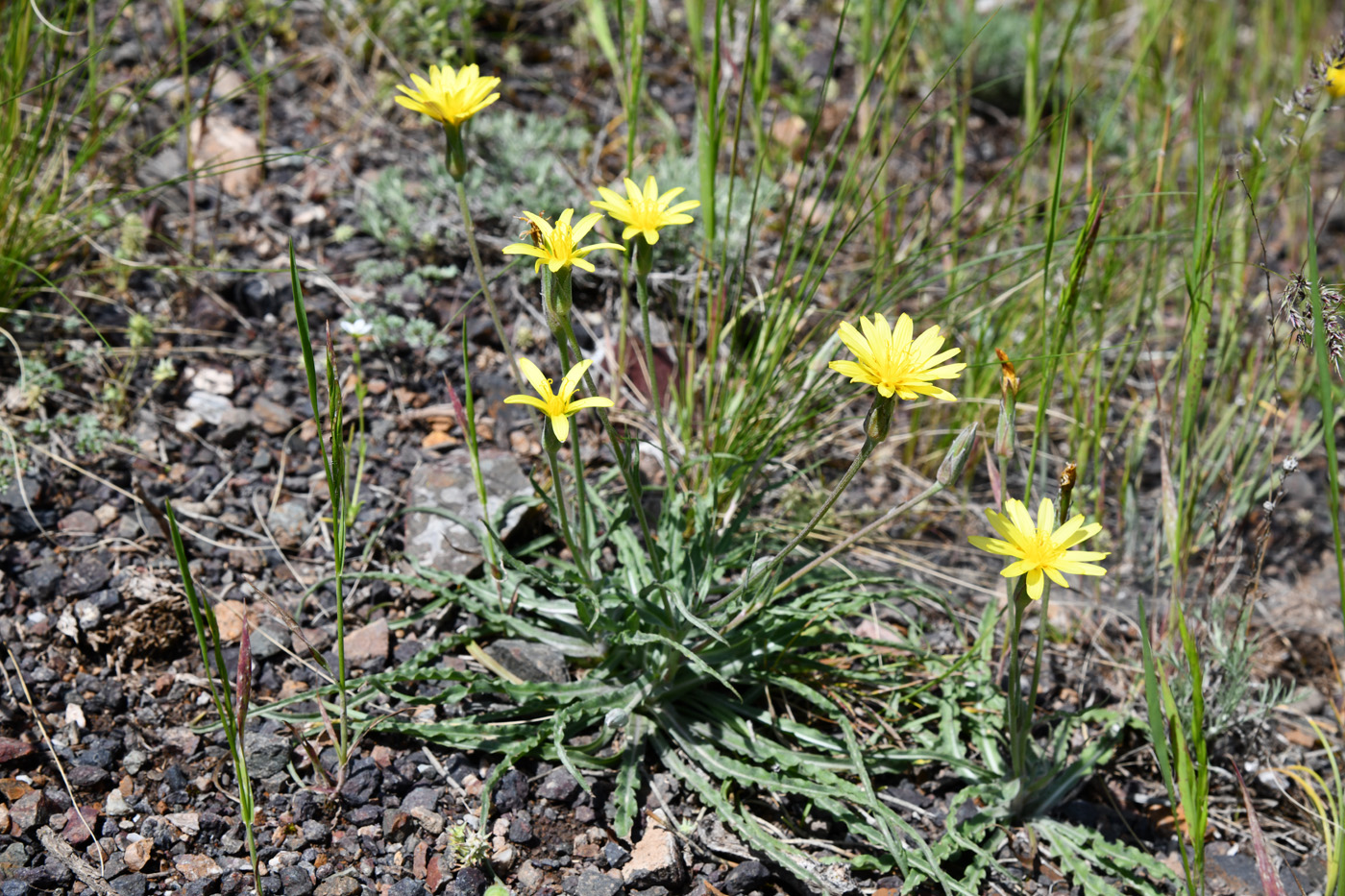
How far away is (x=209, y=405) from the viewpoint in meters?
2.82

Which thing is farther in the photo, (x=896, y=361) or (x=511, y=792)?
(x=511, y=792)

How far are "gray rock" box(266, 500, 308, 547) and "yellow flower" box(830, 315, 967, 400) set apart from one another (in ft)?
5.22

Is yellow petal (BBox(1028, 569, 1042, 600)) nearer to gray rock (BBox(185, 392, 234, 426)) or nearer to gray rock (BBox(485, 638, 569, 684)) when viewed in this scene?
gray rock (BBox(485, 638, 569, 684))

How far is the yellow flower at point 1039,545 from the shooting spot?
→ 1.67 meters

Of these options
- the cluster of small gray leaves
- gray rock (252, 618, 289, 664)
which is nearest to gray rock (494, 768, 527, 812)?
gray rock (252, 618, 289, 664)

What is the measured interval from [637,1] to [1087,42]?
2.89 meters

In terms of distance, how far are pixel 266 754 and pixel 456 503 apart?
0.79m

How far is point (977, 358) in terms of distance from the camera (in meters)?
2.95

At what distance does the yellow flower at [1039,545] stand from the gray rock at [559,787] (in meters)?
1.06

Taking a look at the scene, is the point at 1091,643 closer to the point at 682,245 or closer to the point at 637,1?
the point at 682,245

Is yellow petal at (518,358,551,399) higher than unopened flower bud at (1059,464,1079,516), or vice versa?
unopened flower bud at (1059,464,1079,516)

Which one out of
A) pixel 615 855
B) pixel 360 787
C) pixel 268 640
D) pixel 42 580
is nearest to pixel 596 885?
pixel 615 855

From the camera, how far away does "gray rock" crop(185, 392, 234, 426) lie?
9.14ft

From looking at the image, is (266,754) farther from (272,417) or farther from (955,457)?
(955,457)
